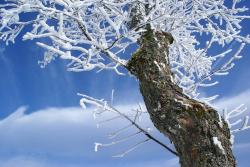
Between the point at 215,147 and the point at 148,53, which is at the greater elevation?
the point at 148,53

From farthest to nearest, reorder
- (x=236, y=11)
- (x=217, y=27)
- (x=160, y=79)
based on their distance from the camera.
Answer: (x=217, y=27)
(x=236, y=11)
(x=160, y=79)

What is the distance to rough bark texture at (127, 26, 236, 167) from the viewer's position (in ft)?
14.1

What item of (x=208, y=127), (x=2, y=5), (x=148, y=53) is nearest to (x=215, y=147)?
(x=208, y=127)

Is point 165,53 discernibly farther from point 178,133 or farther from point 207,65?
point 207,65

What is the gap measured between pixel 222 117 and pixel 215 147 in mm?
404

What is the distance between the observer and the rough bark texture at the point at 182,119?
4312 mm

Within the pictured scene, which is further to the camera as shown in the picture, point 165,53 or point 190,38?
point 190,38

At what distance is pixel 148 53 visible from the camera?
5.19 meters

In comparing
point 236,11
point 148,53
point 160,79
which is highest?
point 236,11

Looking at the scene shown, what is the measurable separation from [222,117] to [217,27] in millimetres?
2957

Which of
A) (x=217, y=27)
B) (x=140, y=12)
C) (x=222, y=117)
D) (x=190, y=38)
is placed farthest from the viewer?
(x=190, y=38)

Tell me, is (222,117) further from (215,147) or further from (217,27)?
(217,27)

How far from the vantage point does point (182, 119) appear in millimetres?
4438

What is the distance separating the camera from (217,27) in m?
7.27
